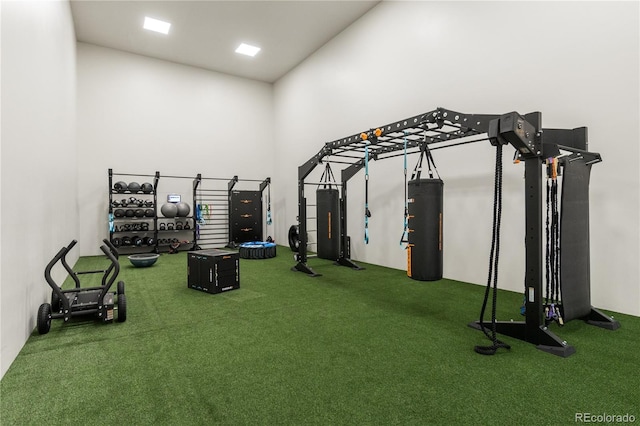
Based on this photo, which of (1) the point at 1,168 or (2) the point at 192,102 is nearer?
(1) the point at 1,168

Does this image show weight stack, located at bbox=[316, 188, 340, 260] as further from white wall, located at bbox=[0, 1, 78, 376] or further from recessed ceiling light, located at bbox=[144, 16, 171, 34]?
Answer: recessed ceiling light, located at bbox=[144, 16, 171, 34]

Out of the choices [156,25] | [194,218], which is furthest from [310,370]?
[156,25]

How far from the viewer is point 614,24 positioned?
364 cm

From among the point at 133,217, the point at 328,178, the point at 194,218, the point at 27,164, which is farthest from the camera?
the point at 194,218

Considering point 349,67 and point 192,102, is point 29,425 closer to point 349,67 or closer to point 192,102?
→ point 349,67

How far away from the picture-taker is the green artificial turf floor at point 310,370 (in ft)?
6.27

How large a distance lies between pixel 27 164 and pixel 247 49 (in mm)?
6749

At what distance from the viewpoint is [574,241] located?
3082 mm

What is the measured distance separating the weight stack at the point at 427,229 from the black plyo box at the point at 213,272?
8.43 ft

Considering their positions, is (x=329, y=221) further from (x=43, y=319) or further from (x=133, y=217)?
(x=133, y=217)

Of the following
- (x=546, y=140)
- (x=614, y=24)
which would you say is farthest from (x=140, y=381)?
(x=614, y=24)

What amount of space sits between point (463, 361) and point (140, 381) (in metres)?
2.27

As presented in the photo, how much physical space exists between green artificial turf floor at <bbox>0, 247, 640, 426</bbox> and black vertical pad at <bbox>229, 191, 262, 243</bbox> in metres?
5.51

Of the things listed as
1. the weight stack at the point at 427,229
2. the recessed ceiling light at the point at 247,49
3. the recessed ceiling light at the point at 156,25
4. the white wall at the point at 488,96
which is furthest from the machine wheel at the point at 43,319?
the recessed ceiling light at the point at 247,49
